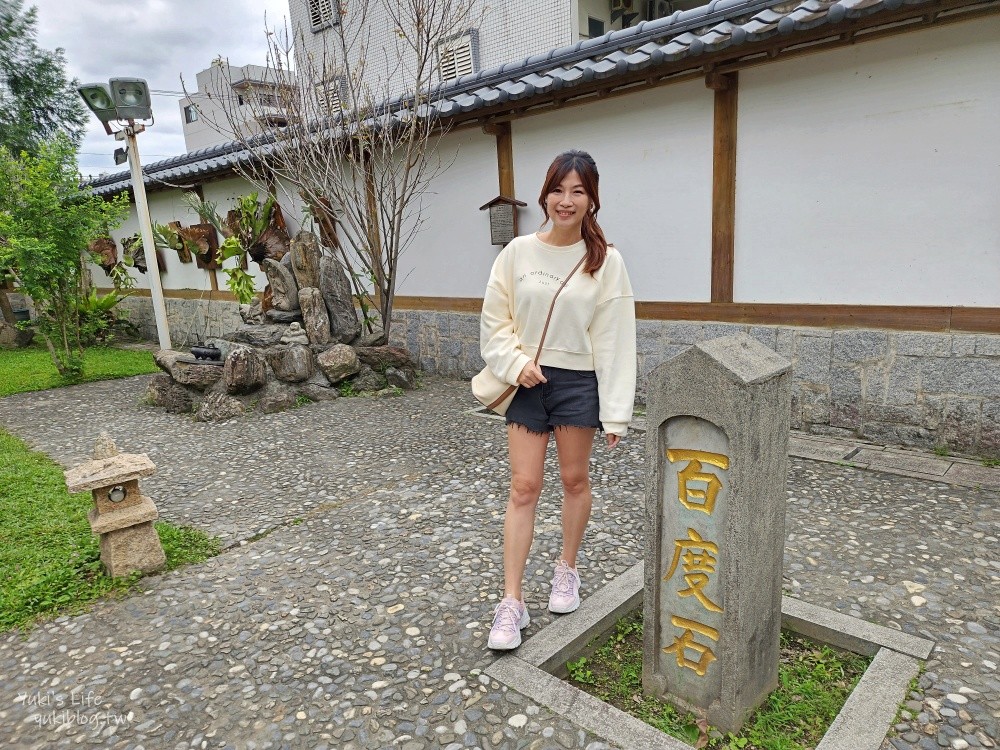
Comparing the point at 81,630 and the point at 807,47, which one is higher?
the point at 807,47

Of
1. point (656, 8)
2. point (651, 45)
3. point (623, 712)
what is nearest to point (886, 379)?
point (651, 45)

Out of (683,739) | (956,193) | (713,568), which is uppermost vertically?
(956,193)

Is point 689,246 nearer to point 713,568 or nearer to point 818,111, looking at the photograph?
point 818,111

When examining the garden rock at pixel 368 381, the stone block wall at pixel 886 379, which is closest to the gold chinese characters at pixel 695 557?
the stone block wall at pixel 886 379

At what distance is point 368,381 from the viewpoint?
7.58 m

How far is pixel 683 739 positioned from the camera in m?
2.15

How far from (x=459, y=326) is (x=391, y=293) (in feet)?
3.25

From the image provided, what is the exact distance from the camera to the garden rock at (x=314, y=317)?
7629 millimetres

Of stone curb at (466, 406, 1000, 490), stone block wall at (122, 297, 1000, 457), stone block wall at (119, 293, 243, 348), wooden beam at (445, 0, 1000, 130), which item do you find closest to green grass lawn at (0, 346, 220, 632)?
stone curb at (466, 406, 1000, 490)

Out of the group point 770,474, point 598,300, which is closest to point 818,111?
point 598,300

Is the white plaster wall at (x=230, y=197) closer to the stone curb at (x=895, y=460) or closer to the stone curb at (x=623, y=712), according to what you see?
the stone curb at (x=895, y=460)

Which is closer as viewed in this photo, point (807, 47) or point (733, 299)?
point (807, 47)

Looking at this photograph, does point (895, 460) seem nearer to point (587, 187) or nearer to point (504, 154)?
point (587, 187)

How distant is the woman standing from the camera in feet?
7.86
